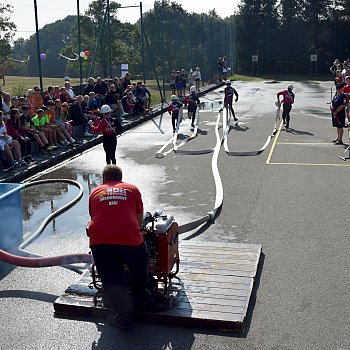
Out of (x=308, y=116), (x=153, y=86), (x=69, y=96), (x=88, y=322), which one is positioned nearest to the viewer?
(x=88, y=322)

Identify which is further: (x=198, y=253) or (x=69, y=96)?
(x=69, y=96)

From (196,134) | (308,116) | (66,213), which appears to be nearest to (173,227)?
(66,213)

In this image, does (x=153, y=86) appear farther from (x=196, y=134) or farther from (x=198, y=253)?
(x=198, y=253)

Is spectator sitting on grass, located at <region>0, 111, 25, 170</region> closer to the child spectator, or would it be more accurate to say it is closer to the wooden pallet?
the child spectator

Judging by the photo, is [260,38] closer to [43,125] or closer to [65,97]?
[65,97]

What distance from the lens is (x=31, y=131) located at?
54.2ft

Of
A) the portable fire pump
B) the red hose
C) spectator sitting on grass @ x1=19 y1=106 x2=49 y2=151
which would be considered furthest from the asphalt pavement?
spectator sitting on grass @ x1=19 y1=106 x2=49 y2=151

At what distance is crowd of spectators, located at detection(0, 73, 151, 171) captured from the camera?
15.1 meters

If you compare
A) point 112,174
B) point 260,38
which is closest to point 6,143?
point 112,174

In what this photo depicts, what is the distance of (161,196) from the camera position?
12242 millimetres

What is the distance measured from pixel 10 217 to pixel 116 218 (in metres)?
3.20

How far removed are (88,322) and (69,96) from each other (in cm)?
1506

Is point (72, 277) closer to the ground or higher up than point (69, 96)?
closer to the ground

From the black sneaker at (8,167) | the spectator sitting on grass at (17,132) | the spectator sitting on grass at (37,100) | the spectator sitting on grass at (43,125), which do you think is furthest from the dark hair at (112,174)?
the spectator sitting on grass at (37,100)
